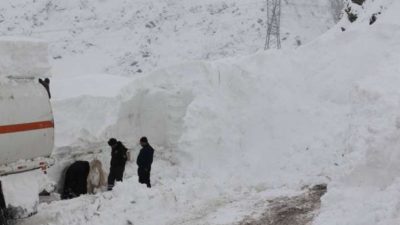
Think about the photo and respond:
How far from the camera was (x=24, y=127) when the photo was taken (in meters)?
8.01

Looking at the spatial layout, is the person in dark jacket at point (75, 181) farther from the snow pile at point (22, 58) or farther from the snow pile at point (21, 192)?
the snow pile at point (22, 58)

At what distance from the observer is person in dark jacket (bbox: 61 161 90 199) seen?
11.2 meters

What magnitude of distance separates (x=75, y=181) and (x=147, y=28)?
19.4m

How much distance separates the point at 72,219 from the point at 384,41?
7625mm

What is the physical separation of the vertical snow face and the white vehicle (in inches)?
666

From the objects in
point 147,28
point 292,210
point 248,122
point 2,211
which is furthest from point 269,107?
point 147,28

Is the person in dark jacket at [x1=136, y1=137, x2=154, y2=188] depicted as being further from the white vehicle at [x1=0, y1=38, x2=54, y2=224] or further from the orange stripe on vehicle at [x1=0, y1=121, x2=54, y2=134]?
the orange stripe on vehicle at [x1=0, y1=121, x2=54, y2=134]

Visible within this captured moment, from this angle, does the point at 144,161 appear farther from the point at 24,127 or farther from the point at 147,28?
the point at 147,28

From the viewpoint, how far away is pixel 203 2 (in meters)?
31.9

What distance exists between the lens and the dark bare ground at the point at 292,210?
7478 millimetres

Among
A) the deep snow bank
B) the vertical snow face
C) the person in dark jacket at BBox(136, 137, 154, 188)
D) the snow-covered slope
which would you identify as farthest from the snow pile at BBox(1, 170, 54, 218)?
the vertical snow face

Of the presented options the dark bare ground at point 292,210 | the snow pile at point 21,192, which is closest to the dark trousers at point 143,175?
the snow pile at point 21,192

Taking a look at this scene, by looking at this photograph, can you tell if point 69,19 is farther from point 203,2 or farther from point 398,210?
point 398,210

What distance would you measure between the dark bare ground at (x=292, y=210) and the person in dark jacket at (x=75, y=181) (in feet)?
13.7
